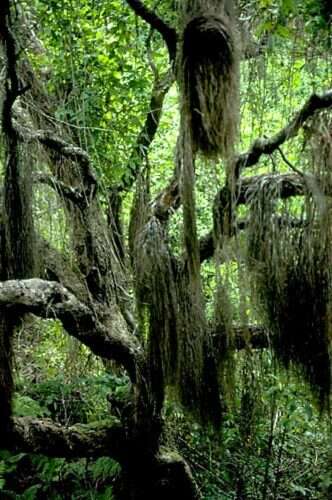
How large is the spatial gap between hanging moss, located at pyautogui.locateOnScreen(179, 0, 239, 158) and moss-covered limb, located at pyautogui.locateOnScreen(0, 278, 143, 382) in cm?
91

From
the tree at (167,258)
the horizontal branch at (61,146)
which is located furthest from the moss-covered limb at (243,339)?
the horizontal branch at (61,146)

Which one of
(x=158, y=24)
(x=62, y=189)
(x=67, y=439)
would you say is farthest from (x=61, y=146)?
(x=67, y=439)

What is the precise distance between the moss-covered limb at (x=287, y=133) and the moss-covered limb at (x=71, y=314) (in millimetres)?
906

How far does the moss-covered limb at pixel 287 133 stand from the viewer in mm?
2398

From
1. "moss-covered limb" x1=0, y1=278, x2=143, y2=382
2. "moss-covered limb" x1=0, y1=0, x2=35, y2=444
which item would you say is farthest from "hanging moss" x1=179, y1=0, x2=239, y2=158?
"moss-covered limb" x1=0, y1=0, x2=35, y2=444

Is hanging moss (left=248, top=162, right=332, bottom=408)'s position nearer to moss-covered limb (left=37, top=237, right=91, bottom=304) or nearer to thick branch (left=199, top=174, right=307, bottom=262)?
thick branch (left=199, top=174, right=307, bottom=262)

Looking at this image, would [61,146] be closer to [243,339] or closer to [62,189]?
[62,189]

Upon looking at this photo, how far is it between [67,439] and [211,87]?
188 cm

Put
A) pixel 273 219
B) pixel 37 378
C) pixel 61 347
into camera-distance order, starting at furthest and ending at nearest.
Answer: pixel 37 378
pixel 61 347
pixel 273 219

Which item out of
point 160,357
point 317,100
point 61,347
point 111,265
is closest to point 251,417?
point 160,357

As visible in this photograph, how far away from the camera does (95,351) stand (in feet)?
10.4

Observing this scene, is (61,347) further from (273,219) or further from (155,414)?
(273,219)

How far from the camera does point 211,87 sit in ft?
6.77

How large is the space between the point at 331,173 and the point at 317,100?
0.28 meters
